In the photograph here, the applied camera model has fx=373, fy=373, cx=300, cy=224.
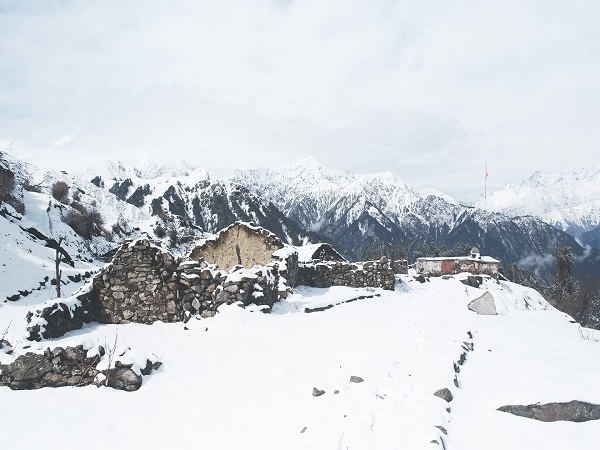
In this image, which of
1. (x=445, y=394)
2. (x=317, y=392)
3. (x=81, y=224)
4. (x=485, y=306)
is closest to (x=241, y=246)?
(x=485, y=306)

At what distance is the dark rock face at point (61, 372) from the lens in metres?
6.30

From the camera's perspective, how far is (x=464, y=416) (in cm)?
552

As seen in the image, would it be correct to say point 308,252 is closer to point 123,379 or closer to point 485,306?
point 485,306

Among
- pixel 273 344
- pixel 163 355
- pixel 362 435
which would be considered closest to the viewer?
pixel 362 435

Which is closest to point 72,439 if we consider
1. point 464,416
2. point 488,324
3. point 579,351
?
point 464,416

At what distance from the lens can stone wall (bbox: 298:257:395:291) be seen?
21.9 metres

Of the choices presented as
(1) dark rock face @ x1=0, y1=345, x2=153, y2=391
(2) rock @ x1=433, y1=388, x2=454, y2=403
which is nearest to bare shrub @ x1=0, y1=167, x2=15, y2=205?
(1) dark rock face @ x1=0, y1=345, x2=153, y2=391

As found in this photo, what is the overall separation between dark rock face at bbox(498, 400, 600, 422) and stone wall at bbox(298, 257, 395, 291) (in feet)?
54.1

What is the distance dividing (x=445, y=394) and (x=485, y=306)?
1043cm

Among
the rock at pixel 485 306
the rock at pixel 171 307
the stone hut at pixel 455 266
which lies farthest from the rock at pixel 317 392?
the stone hut at pixel 455 266

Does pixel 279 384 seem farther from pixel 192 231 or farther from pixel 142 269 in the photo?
pixel 192 231

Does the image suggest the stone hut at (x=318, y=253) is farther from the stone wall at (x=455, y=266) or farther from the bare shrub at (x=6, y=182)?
the stone wall at (x=455, y=266)

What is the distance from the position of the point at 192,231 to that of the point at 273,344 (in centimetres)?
8244

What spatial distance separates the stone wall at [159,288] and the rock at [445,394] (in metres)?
5.75
